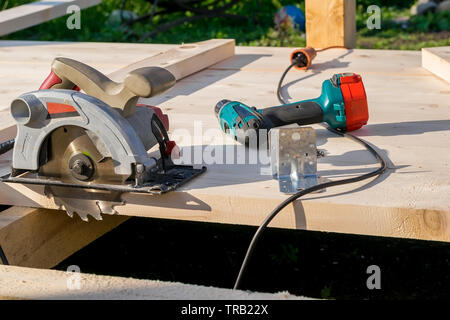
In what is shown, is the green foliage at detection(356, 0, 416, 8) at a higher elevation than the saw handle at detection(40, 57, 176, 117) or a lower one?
lower

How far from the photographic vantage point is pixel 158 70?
1.59 meters

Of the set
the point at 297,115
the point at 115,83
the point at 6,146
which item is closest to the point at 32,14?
the point at 6,146

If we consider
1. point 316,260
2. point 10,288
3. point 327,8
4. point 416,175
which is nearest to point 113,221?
point 10,288

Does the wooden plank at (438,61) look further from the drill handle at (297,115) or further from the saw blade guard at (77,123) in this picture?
the saw blade guard at (77,123)

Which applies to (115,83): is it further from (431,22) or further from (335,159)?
(431,22)

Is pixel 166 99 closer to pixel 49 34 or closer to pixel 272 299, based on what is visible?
pixel 272 299

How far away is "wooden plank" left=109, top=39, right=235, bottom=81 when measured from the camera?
9.59 feet

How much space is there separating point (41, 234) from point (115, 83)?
1.56 feet

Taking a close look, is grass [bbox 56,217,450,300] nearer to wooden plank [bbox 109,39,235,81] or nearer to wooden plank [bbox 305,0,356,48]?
wooden plank [bbox 109,39,235,81]

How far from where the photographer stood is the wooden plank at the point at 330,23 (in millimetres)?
3535

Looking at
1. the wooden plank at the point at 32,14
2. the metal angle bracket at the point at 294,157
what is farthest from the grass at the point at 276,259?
the wooden plank at the point at 32,14

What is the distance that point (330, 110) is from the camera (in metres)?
2.08

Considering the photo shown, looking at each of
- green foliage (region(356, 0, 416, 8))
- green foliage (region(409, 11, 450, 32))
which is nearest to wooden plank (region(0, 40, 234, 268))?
green foliage (region(409, 11, 450, 32))

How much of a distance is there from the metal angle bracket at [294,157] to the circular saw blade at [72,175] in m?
0.38
